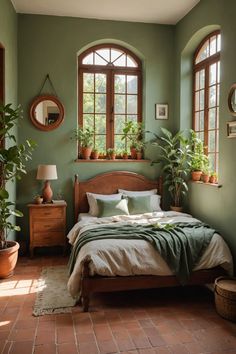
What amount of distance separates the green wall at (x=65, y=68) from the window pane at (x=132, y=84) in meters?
0.18

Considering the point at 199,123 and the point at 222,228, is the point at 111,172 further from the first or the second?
the point at 222,228

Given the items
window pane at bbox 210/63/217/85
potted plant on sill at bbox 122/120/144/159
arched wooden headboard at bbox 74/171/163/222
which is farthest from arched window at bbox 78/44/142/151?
window pane at bbox 210/63/217/85

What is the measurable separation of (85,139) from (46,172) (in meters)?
0.85

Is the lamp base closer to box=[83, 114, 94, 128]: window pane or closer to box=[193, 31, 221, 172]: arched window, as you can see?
box=[83, 114, 94, 128]: window pane

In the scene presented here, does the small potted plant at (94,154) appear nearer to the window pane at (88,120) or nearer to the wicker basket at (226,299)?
the window pane at (88,120)

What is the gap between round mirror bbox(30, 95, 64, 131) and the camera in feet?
17.6

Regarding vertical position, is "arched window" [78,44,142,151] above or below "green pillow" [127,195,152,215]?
above

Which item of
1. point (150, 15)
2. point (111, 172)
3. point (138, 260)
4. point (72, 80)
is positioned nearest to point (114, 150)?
point (111, 172)

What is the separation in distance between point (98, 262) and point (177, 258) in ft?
2.73

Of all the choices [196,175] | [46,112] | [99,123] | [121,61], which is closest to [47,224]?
[46,112]

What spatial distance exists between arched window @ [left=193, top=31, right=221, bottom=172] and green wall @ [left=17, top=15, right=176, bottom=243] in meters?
0.72

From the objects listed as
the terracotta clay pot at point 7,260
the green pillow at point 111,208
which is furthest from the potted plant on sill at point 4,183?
the green pillow at point 111,208

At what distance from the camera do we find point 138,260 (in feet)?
11.6

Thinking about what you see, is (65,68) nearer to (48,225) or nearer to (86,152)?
(86,152)
